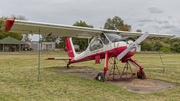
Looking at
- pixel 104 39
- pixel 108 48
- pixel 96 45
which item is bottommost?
pixel 108 48

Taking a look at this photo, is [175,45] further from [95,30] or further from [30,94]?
[30,94]

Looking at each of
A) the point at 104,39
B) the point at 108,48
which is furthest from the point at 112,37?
the point at 108,48

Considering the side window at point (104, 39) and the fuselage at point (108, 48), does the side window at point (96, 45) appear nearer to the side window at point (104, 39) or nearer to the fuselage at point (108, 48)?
the fuselage at point (108, 48)

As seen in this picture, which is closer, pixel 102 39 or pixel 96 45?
pixel 102 39

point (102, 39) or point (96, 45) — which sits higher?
point (102, 39)

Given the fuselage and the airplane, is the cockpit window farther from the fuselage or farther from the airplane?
the fuselage

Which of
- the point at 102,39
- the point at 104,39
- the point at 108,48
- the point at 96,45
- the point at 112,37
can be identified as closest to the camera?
the point at 108,48

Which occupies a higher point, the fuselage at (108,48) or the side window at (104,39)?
the side window at (104,39)

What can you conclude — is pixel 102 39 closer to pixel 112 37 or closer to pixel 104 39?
pixel 104 39

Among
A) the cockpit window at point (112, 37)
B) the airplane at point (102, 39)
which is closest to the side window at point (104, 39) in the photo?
the airplane at point (102, 39)

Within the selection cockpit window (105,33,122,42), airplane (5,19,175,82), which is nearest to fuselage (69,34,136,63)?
airplane (5,19,175,82)

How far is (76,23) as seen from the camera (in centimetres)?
5994

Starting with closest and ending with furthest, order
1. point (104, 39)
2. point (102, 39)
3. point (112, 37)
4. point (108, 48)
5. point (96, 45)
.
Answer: point (108, 48), point (112, 37), point (104, 39), point (102, 39), point (96, 45)

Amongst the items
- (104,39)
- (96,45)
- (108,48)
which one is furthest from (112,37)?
(96,45)
